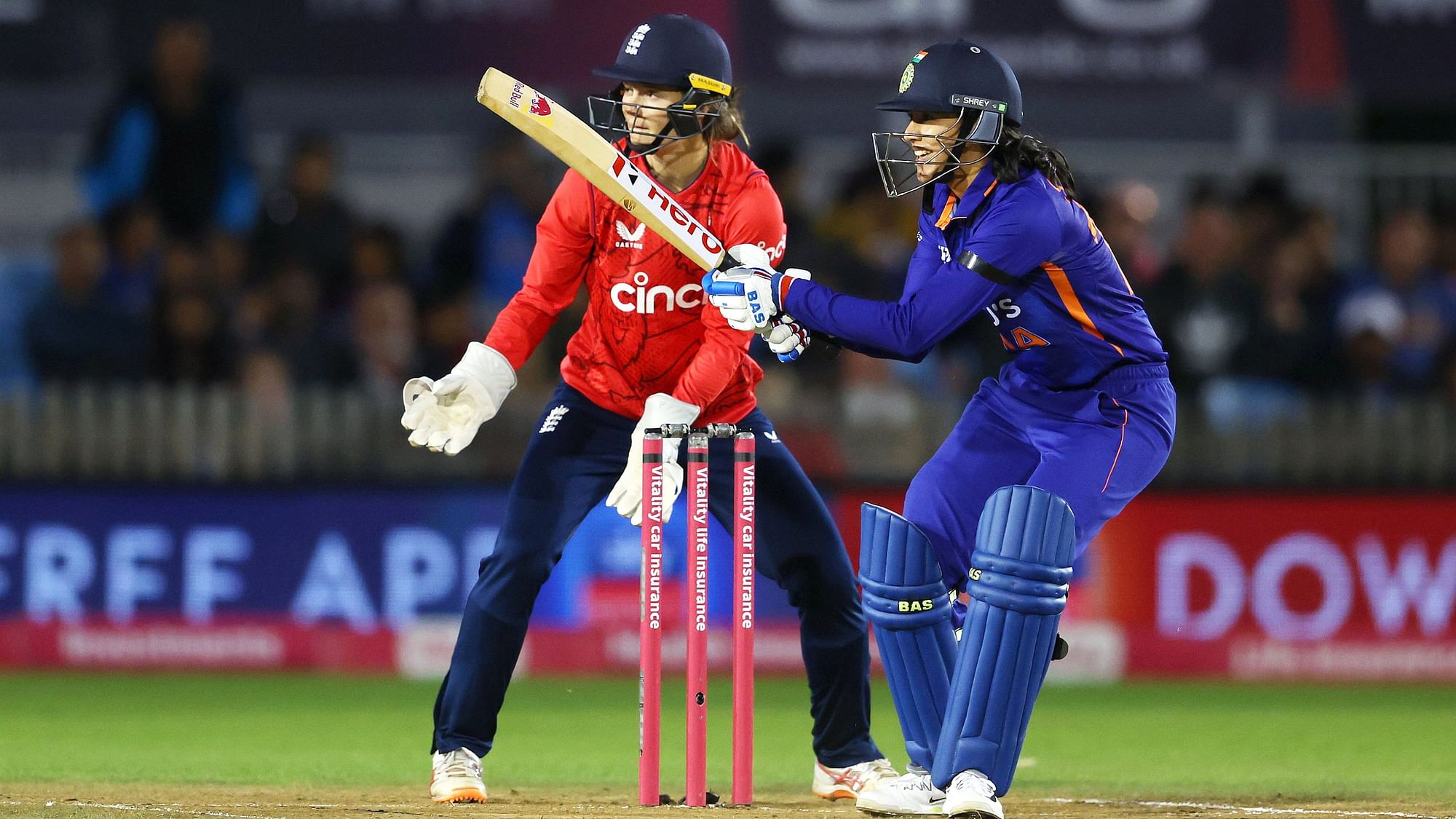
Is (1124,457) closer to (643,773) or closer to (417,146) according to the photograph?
(643,773)

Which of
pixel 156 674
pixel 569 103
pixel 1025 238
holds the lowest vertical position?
pixel 156 674

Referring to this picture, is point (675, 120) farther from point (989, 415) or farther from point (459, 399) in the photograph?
point (989, 415)

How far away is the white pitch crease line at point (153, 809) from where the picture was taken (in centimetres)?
544

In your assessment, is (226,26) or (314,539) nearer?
(314,539)

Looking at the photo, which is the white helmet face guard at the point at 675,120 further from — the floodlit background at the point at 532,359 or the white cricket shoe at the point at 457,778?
the floodlit background at the point at 532,359

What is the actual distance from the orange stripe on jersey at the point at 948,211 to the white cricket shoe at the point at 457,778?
2007mm

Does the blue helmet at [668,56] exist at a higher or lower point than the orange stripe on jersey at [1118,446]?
higher

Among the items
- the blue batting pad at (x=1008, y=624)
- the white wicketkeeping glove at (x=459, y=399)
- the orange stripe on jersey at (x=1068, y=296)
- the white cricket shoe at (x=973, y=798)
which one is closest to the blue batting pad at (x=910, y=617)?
the blue batting pad at (x=1008, y=624)

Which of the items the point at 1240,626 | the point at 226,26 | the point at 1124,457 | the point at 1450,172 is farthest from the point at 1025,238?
the point at 1450,172

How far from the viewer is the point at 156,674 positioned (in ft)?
31.4

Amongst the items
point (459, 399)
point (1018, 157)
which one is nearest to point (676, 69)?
point (1018, 157)

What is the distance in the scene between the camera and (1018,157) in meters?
5.37

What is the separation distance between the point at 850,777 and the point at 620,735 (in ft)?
6.57

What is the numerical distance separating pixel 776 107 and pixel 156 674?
5.79 metres
